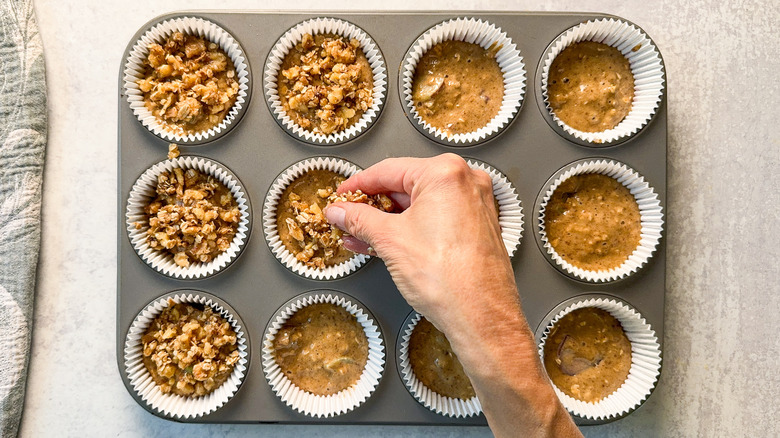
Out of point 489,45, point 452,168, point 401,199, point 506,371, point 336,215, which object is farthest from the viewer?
point 489,45

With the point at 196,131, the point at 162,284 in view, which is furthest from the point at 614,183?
the point at 162,284

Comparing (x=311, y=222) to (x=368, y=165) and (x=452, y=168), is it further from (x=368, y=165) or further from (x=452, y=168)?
(x=452, y=168)

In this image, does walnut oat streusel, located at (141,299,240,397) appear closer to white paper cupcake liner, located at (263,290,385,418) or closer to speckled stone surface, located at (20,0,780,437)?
white paper cupcake liner, located at (263,290,385,418)

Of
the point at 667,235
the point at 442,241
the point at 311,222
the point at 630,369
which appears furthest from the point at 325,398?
the point at 667,235

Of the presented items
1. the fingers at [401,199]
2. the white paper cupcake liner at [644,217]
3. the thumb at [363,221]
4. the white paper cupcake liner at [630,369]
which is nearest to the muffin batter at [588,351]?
the white paper cupcake liner at [630,369]

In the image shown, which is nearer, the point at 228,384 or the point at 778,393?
the point at 228,384

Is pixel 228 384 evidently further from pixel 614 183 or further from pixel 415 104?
pixel 614 183
